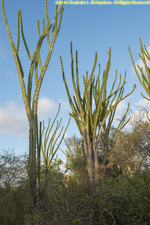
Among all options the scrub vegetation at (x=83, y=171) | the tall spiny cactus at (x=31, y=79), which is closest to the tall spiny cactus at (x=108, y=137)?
the scrub vegetation at (x=83, y=171)

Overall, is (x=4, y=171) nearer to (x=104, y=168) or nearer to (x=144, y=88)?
(x=104, y=168)

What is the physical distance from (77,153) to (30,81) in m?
6.44

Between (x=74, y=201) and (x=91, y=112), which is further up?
(x=91, y=112)

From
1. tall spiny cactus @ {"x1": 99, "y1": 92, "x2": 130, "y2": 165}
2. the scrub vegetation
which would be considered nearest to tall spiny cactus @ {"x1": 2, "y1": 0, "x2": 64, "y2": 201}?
the scrub vegetation

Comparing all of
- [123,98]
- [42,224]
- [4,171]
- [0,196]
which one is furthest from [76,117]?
[42,224]

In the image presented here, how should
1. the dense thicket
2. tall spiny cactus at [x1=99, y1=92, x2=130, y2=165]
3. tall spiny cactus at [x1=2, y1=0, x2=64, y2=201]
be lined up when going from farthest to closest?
tall spiny cactus at [x1=99, y1=92, x2=130, y2=165], tall spiny cactus at [x1=2, y1=0, x2=64, y2=201], the dense thicket

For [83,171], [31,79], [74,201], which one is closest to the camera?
[74,201]

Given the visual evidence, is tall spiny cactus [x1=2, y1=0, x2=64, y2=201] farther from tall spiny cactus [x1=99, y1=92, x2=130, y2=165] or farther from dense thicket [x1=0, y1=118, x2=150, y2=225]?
tall spiny cactus [x1=99, y1=92, x2=130, y2=165]

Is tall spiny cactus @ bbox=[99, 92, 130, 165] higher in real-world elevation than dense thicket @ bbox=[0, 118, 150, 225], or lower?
higher

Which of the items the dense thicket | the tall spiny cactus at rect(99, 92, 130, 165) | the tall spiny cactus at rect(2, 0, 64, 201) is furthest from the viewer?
the tall spiny cactus at rect(99, 92, 130, 165)

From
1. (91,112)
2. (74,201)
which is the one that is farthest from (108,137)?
(74,201)

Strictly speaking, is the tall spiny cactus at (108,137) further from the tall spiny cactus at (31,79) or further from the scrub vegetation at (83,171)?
the tall spiny cactus at (31,79)

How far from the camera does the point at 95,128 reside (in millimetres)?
9852

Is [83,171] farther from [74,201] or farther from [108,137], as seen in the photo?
[74,201]
